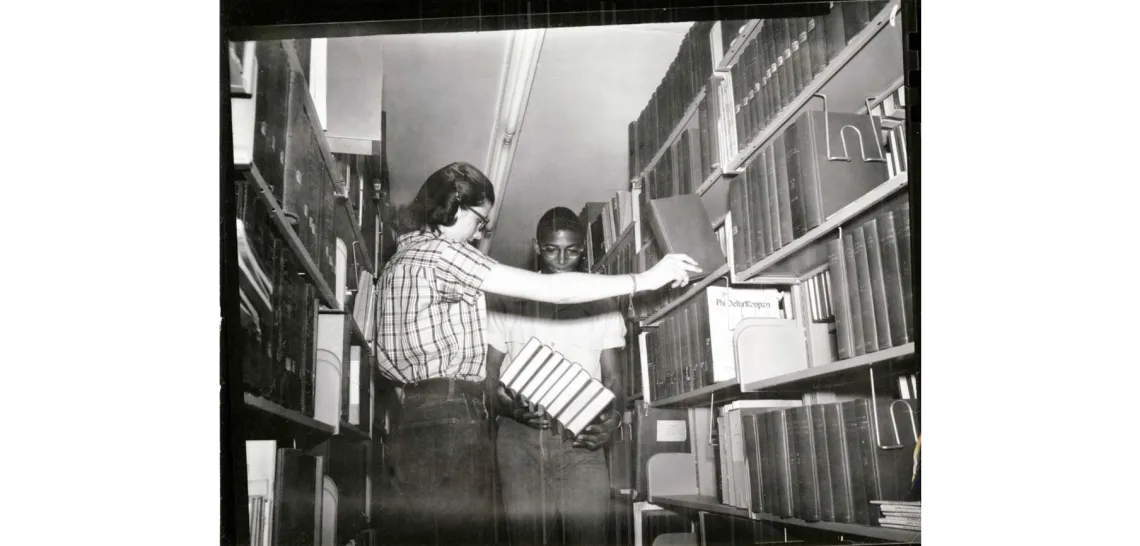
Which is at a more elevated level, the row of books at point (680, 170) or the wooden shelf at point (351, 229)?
the row of books at point (680, 170)

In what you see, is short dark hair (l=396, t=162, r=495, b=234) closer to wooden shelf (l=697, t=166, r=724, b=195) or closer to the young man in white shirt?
the young man in white shirt

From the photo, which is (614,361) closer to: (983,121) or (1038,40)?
(983,121)

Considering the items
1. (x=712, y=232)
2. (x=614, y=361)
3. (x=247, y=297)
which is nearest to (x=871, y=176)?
(x=712, y=232)

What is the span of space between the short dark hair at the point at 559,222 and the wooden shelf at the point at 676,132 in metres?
0.16

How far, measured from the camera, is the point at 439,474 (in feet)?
5.22

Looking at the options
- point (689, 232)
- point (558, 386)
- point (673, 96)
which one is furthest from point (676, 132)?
point (558, 386)

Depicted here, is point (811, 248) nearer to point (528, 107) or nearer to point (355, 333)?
point (528, 107)

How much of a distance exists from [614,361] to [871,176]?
593 mm

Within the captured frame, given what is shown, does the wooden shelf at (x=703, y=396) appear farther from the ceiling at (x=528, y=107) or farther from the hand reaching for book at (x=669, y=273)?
the ceiling at (x=528, y=107)

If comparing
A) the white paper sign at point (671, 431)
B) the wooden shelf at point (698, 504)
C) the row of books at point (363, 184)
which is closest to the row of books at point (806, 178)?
the white paper sign at point (671, 431)

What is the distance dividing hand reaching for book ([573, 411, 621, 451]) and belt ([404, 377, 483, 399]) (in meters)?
0.21

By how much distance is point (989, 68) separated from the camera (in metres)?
1.61

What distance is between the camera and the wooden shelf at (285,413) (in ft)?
4.93

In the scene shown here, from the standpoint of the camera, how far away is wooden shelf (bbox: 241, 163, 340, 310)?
1513mm
